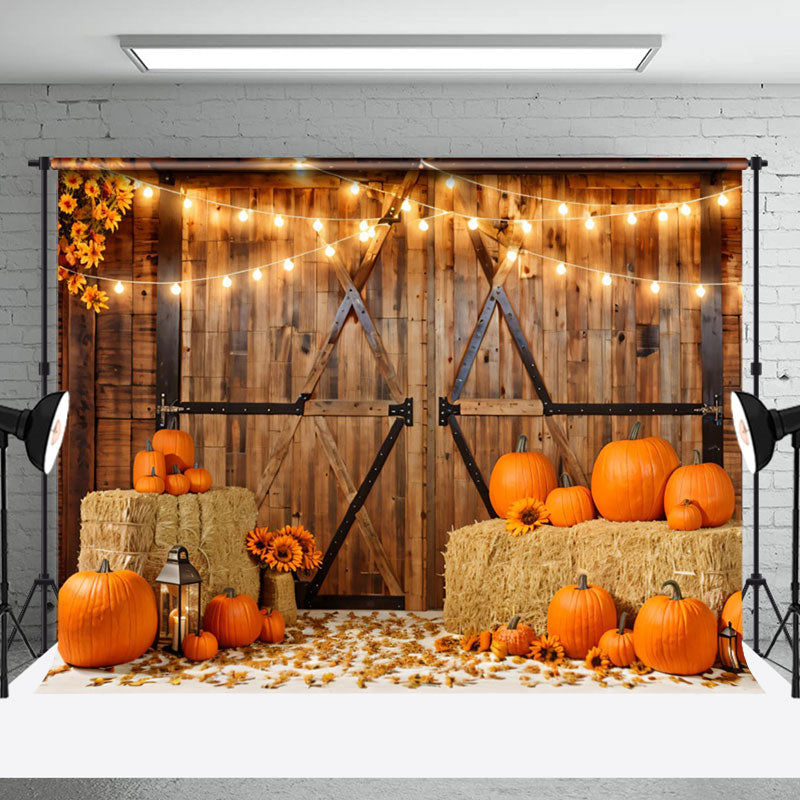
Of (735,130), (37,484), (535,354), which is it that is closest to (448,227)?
(535,354)

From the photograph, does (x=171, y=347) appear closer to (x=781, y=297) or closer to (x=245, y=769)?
(x=245, y=769)

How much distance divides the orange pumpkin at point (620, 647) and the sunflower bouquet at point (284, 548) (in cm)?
141

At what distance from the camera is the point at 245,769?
252cm

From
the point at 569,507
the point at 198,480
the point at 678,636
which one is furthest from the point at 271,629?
the point at 678,636

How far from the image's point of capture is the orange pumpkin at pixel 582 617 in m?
3.27

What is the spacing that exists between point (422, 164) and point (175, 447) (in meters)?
1.74

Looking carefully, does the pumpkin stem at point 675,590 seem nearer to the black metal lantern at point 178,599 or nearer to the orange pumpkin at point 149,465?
the black metal lantern at point 178,599

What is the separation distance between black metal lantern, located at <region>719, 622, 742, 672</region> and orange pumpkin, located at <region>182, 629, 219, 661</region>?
2.06 m

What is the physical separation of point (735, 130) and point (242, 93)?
7.76 feet

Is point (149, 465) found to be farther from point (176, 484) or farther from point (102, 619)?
point (102, 619)

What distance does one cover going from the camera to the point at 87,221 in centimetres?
398

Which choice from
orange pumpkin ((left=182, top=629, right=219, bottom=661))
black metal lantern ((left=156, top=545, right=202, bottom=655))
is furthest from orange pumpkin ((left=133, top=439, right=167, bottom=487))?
orange pumpkin ((left=182, top=629, right=219, bottom=661))

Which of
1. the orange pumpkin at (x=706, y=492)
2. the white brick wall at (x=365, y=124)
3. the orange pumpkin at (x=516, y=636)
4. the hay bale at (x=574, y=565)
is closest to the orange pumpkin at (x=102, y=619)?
the white brick wall at (x=365, y=124)

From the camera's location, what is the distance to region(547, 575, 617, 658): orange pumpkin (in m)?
3.27
